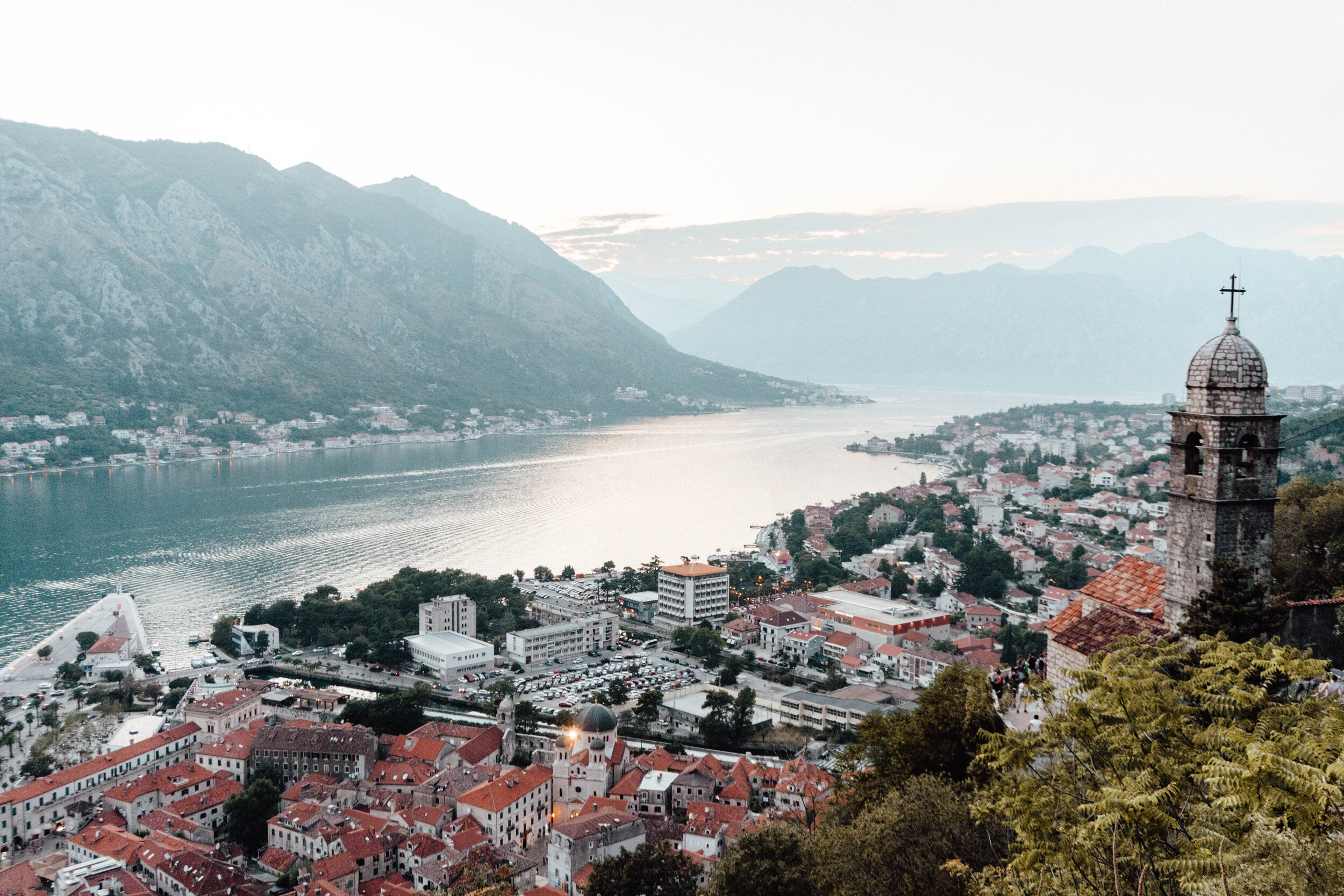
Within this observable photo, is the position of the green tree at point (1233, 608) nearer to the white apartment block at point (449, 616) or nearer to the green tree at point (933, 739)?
the green tree at point (933, 739)

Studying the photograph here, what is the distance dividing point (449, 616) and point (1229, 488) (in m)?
22.8

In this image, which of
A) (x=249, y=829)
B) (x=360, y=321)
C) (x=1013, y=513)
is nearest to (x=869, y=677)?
(x=249, y=829)

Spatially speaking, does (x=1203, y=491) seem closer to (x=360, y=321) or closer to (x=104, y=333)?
(x=104, y=333)

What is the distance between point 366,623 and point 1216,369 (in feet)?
80.2

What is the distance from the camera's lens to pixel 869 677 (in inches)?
906

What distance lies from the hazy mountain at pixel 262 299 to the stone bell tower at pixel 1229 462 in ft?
240

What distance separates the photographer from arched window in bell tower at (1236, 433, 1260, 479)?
709cm

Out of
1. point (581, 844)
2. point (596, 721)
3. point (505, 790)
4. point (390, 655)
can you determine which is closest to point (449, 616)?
point (390, 655)

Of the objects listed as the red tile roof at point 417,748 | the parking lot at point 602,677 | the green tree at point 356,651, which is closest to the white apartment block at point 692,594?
the parking lot at point 602,677

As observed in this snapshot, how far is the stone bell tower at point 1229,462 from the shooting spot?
7.05 metres

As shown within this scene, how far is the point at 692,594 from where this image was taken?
2861 centimetres

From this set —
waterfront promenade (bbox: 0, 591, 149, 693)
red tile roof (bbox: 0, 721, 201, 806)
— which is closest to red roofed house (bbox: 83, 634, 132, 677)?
waterfront promenade (bbox: 0, 591, 149, 693)

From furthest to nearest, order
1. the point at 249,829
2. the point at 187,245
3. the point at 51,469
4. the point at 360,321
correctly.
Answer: the point at 360,321 < the point at 187,245 < the point at 51,469 < the point at 249,829

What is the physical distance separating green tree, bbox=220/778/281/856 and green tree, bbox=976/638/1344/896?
538 inches
